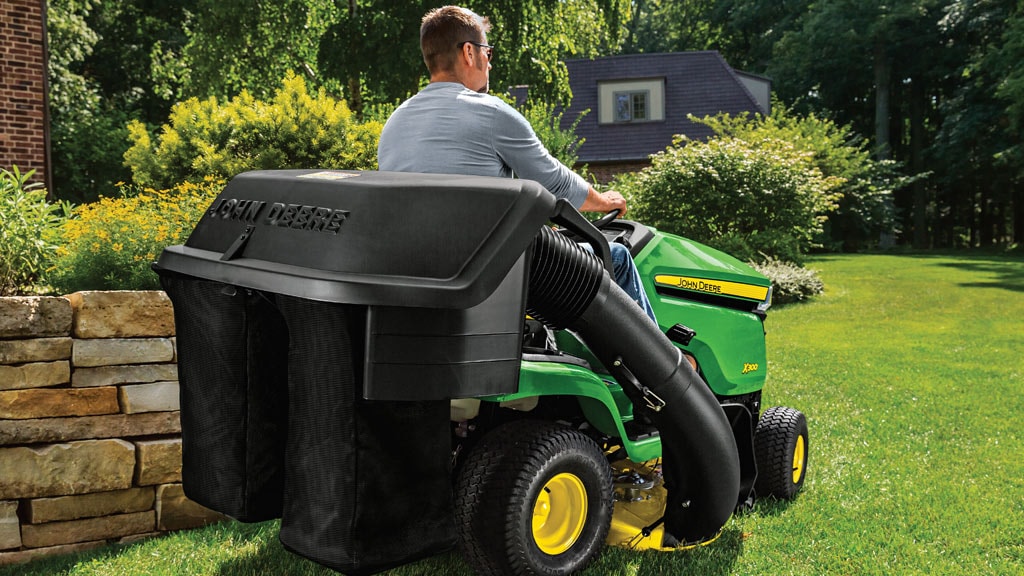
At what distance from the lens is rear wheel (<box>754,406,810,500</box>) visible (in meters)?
4.17

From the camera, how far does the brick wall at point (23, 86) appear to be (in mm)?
9906

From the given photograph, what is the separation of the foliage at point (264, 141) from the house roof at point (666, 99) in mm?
20688

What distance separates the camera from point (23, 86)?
33.2ft

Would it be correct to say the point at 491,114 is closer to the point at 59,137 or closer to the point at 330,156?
the point at 330,156

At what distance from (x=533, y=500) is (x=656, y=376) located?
585 millimetres

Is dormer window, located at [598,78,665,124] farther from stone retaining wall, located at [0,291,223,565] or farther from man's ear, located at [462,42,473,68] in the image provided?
man's ear, located at [462,42,473,68]

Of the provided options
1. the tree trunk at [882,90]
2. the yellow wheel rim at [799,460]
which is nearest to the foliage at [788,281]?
the yellow wheel rim at [799,460]

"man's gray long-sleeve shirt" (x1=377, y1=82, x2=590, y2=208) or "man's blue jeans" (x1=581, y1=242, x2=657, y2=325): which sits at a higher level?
"man's gray long-sleeve shirt" (x1=377, y1=82, x2=590, y2=208)

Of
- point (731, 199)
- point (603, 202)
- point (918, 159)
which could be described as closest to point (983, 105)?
point (918, 159)

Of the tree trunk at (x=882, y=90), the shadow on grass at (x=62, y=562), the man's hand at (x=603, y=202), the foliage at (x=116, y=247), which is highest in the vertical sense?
the tree trunk at (x=882, y=90)

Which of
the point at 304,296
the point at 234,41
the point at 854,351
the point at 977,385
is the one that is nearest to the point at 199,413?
the point at 304,296

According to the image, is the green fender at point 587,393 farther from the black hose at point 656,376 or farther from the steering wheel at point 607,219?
the steering wheel at point 607,219

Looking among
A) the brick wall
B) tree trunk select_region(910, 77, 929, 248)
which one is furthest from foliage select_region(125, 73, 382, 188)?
tree trunk select_region(910, 77, 929, 248)

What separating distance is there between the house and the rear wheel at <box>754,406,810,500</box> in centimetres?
2364
